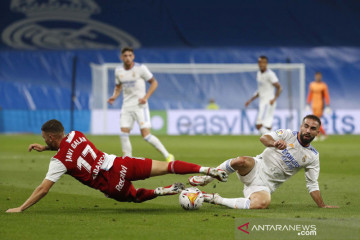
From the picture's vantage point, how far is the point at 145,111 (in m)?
14.1

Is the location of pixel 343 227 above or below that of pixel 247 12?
below

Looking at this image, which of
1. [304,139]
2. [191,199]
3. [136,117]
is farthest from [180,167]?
[136,117]

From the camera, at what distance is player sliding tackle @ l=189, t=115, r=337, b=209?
7.64 meters

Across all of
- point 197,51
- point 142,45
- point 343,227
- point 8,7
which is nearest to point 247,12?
point 197,51

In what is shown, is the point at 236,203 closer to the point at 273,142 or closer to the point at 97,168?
the point at 273,142

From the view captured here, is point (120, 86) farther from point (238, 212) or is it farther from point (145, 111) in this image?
point (238, 212)

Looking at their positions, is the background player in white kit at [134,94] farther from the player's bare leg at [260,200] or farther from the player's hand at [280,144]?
the player's hand at [280,144]

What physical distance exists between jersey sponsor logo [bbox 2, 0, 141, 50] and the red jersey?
24677 mm

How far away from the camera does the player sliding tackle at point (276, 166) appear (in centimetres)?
764

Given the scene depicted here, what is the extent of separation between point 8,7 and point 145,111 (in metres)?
19.4

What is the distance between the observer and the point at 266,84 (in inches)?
743

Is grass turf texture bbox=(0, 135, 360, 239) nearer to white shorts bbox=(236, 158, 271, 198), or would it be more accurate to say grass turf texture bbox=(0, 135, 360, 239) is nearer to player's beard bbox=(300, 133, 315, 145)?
white shorts bbox=(236, 158, 271, 198)

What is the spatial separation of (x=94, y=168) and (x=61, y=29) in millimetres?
25658

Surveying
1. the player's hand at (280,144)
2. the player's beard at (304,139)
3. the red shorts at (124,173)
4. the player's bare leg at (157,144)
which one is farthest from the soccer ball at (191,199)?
the player's bare leg at (157,144)
